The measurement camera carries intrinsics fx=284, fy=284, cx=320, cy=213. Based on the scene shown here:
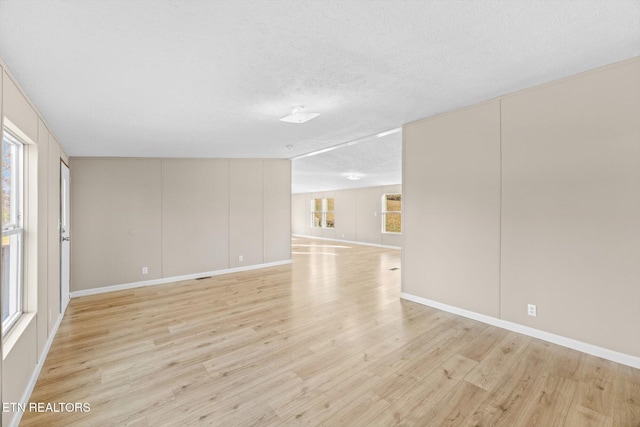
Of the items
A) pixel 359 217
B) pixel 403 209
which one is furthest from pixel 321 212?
pixel 403 209

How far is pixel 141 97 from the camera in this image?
2643mm

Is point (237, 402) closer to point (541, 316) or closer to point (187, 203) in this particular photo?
point (541, 316)

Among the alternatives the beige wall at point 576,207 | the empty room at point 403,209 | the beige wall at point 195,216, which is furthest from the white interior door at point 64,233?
the beige wall at point 576,207

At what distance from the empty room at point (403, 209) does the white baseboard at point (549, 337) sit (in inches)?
0.6

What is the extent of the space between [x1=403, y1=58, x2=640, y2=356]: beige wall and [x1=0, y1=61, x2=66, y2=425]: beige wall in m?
3.98

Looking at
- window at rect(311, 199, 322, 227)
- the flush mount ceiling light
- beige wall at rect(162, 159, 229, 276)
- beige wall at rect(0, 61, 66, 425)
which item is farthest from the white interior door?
window at rect(311, 199, 322, 227)

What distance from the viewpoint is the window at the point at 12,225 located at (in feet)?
6.72

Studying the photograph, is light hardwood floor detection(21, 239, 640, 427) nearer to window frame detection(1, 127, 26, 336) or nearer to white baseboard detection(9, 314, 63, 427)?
white baseboard detection(9, 314, 63, 427)

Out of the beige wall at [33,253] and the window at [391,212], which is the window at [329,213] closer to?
the window at [391,212]

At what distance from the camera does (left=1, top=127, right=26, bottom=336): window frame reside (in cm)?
214

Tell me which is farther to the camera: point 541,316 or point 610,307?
point 541,316

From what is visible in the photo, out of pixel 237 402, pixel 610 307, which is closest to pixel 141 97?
pixel 237 402

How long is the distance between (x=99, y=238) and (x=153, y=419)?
4117 mm

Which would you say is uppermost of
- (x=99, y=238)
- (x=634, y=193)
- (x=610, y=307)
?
(x=634, y=193)
